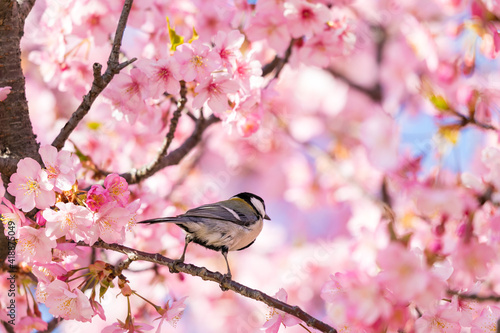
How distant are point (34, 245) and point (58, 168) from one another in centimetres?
24

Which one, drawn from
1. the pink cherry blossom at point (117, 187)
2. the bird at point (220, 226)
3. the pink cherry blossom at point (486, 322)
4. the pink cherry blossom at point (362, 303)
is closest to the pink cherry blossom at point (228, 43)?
the pink cherry blossom at point (117, 187)

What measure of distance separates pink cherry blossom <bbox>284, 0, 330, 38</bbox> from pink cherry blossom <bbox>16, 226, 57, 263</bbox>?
1235mm

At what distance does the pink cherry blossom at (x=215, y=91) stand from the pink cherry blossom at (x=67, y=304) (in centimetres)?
73

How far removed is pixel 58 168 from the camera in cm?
156

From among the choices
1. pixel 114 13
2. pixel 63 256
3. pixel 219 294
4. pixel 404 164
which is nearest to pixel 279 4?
pixel 114 13

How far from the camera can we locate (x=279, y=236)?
213 inches

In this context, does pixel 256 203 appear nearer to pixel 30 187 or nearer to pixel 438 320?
pixel 438 320

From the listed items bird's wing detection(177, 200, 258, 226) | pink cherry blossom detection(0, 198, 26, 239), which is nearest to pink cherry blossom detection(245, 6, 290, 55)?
bird's wing detection(177, 200, 258, 226)

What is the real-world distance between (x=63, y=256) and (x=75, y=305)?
7.0 inches

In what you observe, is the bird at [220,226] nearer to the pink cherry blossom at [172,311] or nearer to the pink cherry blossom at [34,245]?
the pink cherry blossom at [172,311]

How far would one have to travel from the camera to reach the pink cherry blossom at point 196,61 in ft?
5.72

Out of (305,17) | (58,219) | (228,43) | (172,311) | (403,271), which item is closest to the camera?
(403,271)

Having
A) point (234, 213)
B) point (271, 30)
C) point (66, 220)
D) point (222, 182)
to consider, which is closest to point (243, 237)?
point (234, 213)

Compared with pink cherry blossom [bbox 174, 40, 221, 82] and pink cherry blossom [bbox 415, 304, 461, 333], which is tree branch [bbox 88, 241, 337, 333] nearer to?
pink cherry blossom [bbox 415, 304, 461, 333]
